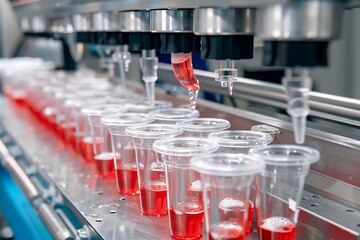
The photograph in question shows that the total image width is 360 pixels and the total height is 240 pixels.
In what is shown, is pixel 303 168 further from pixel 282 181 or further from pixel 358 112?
pixel 358 112

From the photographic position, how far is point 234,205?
0.91 m

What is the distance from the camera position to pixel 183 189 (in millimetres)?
1026

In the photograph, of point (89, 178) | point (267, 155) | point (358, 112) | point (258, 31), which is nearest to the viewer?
point (258, 31)

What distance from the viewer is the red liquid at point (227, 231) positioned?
0.88 m

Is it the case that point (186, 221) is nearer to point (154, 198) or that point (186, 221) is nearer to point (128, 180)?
point (154, 198)

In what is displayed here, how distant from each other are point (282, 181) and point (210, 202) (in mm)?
140

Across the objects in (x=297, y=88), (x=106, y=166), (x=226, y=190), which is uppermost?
(x=297, y=88)

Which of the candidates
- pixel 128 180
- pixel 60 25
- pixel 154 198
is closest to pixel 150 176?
pixel 154 198

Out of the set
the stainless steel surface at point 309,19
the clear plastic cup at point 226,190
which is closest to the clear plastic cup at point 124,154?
the clear plastic cup at point 226,190

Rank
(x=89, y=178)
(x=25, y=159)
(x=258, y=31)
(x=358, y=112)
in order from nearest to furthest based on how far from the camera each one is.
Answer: (x=258, y=31), (x=358, y=112), (x=89, y=178), (x=25, y=159)

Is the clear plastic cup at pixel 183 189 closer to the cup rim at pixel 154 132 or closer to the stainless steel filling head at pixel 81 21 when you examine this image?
the cup rim at pixel 154 132

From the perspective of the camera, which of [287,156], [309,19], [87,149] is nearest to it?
[309,19]

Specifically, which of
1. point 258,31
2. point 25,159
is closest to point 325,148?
point 258,31

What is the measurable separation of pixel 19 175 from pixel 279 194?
1.16 m
